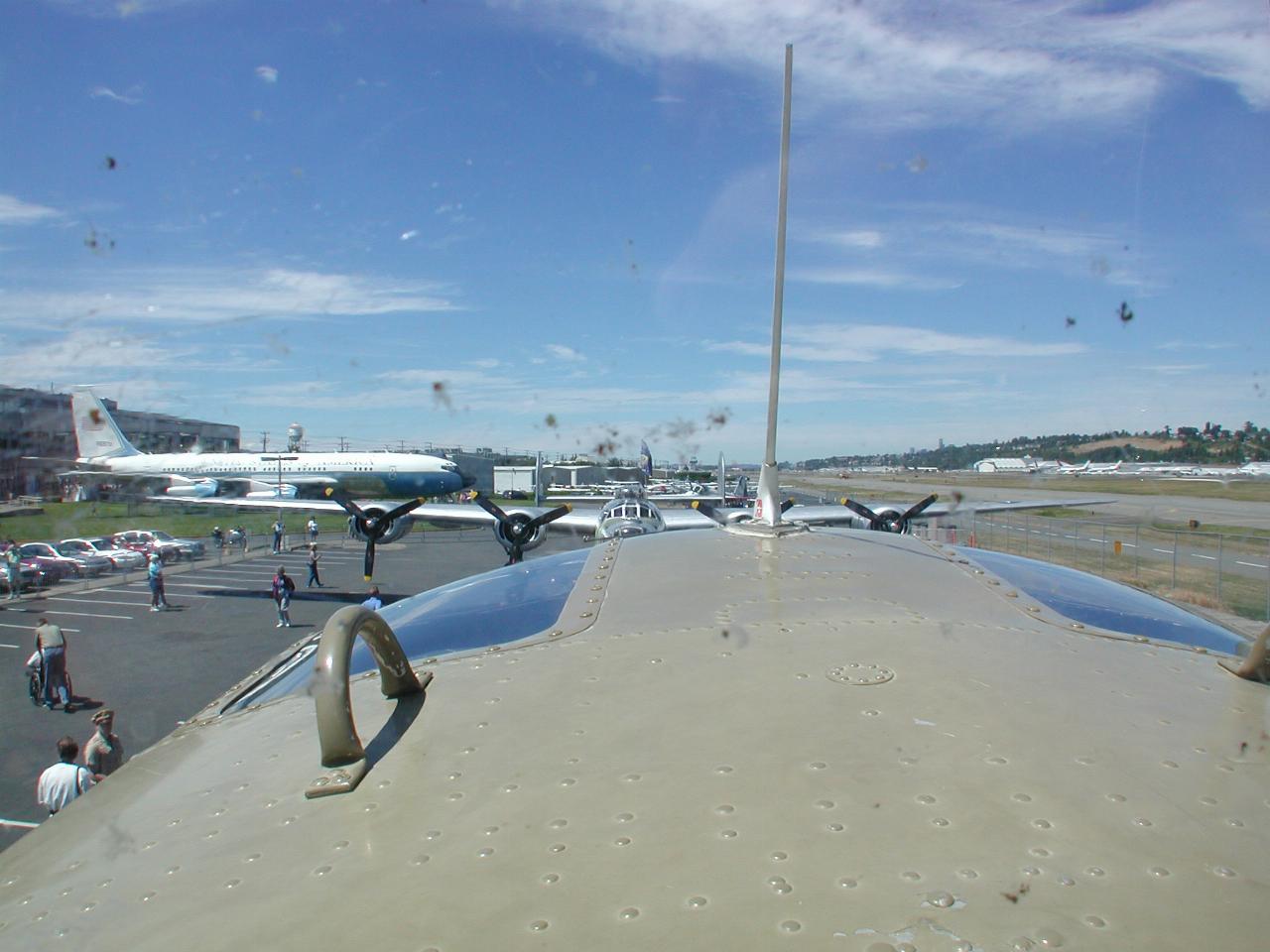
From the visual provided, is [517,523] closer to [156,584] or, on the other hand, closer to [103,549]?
[156,584]

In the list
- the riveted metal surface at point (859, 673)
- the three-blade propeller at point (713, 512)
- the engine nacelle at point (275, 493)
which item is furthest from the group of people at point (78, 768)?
the engine nacelle at point (275, 493)

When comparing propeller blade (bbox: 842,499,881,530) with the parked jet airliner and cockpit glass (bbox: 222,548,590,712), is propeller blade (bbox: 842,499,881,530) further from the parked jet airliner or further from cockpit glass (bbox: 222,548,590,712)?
cockpit glass (bbox: 222,548,590,712)

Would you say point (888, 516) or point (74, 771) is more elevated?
point (888, 516)

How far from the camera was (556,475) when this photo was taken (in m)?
48.8

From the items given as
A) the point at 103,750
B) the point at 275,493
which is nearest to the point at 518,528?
the point at 103,750

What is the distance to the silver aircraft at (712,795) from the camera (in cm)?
171

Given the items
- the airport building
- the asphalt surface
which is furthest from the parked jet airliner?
the asphalt surface

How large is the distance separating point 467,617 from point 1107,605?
3.21 m

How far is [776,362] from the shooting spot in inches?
201

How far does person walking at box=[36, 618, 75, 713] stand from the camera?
44.8 feet

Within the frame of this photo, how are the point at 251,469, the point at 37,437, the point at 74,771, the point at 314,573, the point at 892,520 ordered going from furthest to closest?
the point at 314,573 → the point at 251,469 → the point at 892,520 → the point at 37,437 → the point at 74,771

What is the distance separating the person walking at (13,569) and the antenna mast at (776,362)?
87.7 ft

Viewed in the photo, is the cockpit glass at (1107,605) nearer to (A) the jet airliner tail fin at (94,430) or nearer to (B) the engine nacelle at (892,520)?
(A) the jet airliner tail fin at (94,430)

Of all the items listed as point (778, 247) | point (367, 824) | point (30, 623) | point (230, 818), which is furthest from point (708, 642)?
point (30, 623)
